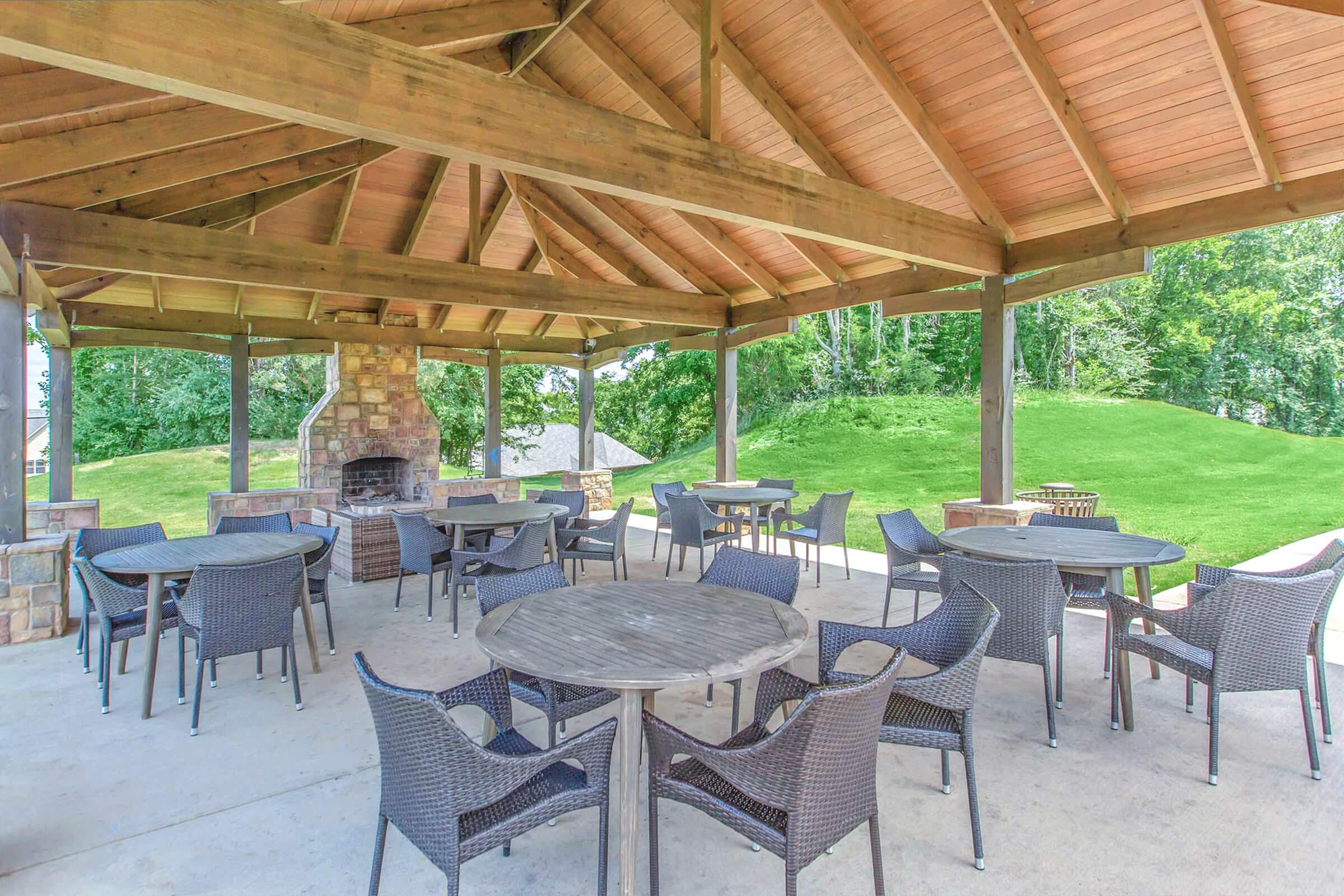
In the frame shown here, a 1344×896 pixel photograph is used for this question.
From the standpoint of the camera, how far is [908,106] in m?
4.81

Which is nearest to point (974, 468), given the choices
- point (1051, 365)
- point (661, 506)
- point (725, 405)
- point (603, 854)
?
point (1051, 365)

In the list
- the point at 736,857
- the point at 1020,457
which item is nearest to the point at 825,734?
the point at 736,857

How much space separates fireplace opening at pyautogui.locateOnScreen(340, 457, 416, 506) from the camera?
951 centimetres

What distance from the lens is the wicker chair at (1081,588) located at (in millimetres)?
3561

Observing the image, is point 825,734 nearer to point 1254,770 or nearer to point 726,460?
point 1254,770

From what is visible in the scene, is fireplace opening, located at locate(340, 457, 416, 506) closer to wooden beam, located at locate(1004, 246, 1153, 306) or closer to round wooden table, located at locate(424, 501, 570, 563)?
round wooden table, located at locate(424, 501, 570, 563)

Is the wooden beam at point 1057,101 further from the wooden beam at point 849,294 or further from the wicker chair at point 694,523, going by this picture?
the wicker chair at point 694,523

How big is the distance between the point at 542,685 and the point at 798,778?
1229 mm

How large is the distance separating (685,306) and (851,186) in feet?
12.9

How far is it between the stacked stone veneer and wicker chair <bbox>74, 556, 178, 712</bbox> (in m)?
5.69

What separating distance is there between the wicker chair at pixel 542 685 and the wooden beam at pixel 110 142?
3.54 m

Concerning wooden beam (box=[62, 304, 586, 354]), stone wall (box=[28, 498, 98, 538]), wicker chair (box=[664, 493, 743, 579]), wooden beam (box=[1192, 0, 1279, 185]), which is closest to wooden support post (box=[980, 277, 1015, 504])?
wooden beam (box=[1192, 0, 1279, 185])

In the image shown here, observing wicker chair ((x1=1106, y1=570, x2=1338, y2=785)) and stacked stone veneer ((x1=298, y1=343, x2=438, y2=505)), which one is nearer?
wicker chair ((x1=1106, y1=570, x2=1338, y2=785))

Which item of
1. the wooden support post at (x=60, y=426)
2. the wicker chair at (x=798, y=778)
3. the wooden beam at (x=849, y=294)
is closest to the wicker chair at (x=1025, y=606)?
the wicker chair at (x=798, y=778)
